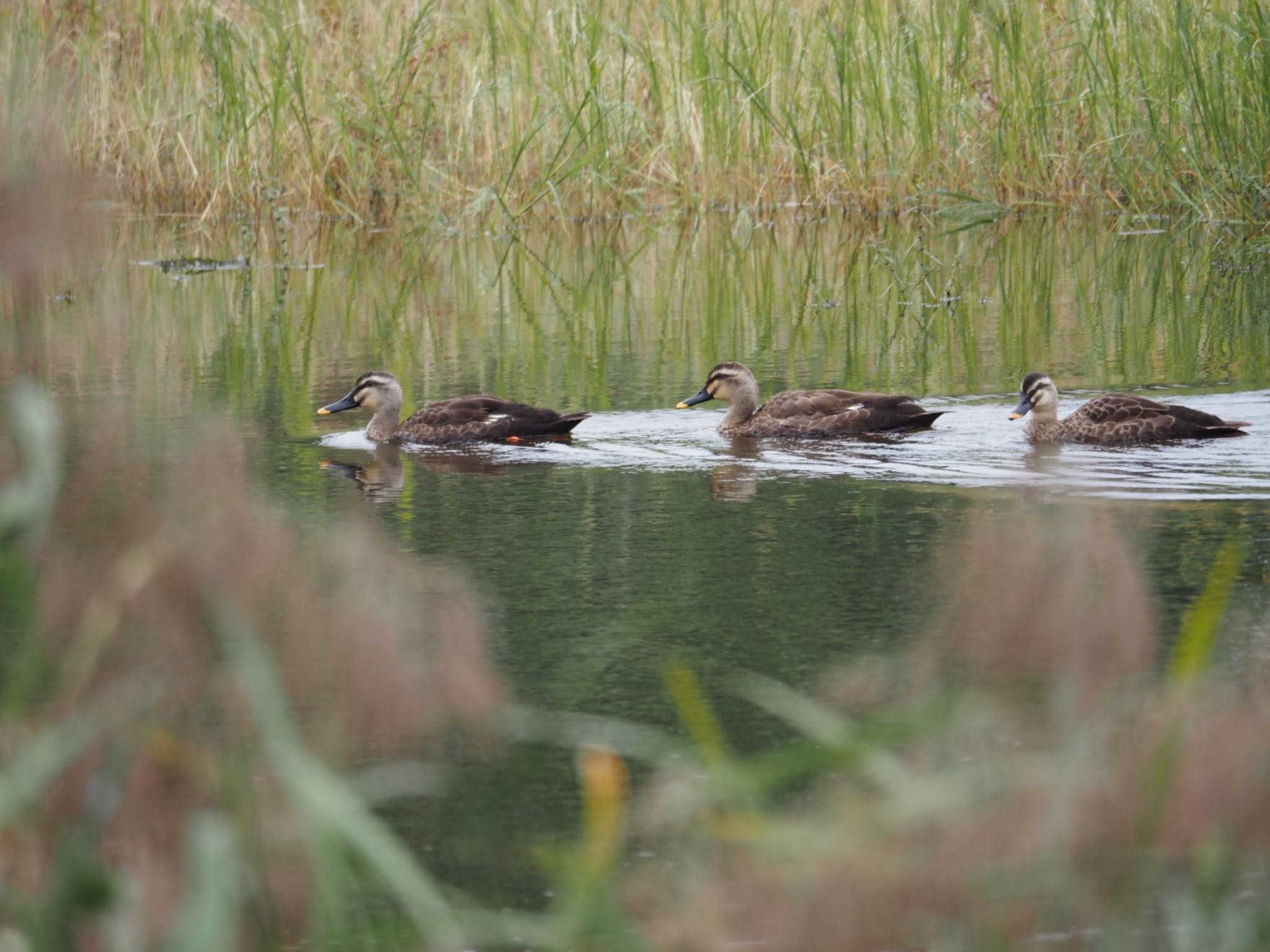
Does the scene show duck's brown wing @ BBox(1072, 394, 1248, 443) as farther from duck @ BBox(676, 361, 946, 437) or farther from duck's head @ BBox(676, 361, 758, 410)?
duck's head @ BBox(676, 361, 758, 410)

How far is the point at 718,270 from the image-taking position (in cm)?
1584

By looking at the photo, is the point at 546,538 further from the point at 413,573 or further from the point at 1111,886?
the point at 1111,886

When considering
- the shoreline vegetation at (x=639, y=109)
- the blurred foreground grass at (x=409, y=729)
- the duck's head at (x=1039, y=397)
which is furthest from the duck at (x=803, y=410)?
the blurred foreground grass at (x=409, y=729)

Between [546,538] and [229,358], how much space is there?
537cm

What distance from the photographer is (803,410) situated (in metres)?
9.83

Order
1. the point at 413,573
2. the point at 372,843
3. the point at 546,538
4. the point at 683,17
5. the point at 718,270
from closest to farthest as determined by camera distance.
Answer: the point at 372,843 < the point at 413,573 < the point at 546,538 < the point at 718,270 < the point at 683,17

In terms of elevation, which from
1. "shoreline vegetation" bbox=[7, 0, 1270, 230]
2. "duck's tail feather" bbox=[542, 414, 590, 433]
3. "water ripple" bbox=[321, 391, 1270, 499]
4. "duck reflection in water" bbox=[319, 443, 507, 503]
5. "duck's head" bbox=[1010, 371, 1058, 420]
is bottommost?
"duck reflection in water" bbox=[319, 443, 507, 503]

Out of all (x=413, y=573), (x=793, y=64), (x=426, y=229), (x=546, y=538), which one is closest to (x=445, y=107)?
(x=426, y=229)

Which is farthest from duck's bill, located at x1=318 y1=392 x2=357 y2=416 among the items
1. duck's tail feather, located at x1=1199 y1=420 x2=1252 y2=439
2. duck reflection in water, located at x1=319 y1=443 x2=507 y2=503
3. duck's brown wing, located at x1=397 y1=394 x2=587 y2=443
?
duck's tail feather, located at x1=1199 y1=420 x2=1252 y2=439

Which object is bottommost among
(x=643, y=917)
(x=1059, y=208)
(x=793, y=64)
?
(x=643, y=917)

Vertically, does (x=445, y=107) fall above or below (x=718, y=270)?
above

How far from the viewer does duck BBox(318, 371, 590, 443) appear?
9.59m

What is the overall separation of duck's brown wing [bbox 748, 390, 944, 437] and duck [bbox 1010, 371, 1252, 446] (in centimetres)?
46

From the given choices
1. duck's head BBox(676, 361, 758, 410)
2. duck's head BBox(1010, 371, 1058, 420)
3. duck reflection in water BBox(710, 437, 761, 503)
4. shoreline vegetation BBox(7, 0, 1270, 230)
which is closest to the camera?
duck reflection in water BBox(710, 437, 761, 503)
